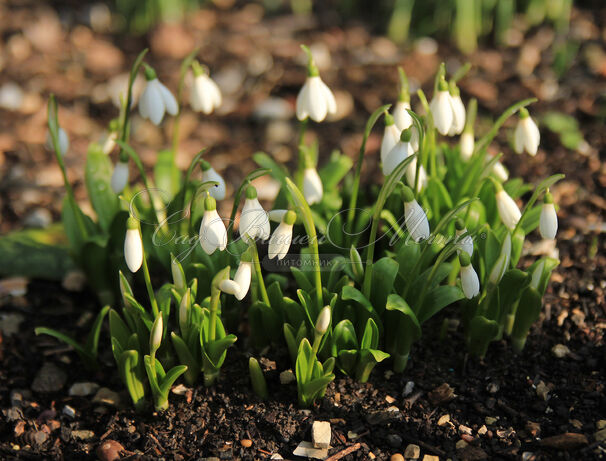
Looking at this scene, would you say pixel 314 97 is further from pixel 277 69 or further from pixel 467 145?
pixel 277 69

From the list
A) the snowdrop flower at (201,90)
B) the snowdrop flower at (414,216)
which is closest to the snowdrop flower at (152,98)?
the snowdrop flower at (201,90)

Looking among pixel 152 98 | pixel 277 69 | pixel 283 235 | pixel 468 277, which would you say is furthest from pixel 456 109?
pixel 277 69

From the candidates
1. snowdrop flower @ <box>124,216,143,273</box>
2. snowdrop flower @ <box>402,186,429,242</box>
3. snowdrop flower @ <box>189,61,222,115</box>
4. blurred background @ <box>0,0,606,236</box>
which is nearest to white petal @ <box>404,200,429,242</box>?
snowdrop flower @ <box>402,186,429,242</box>

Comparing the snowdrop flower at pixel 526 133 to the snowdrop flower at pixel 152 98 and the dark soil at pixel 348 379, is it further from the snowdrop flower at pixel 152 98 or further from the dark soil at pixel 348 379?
the snowdrop flower at pixel 152 98

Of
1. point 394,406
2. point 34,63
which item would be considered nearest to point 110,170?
point 394,406

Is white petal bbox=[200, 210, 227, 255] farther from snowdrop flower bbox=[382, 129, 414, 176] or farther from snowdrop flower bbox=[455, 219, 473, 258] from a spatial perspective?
snowdrop flower bbox=[455, 219, 473, 258]

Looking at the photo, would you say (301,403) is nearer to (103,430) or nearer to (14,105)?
(103,430)
